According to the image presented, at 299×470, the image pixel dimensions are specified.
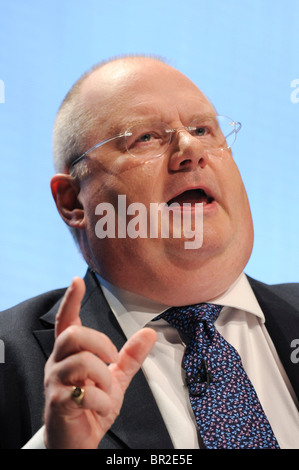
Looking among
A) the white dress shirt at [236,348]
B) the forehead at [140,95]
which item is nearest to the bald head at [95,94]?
the forehead at [140,95]

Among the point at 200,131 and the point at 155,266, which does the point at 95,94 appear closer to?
the point at 200,131

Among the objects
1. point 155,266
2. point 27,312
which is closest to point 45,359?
point 27,312

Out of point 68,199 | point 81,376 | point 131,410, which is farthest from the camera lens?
point 68,199

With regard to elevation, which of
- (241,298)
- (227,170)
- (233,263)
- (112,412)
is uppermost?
(227,170)

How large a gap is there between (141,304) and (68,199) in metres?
0.42

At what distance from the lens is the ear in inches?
68.0

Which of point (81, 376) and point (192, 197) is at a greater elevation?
point (192, 197)

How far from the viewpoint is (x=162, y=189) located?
4.95 feet

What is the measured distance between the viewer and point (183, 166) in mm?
1509

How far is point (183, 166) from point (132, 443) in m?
0.67

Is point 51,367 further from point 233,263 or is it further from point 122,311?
point 233,263

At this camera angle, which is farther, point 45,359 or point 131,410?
point 45,359

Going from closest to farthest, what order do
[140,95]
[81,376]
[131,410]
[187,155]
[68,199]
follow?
[81,376]
[131,410]
[187,155]
[140,95]
[68,199]
